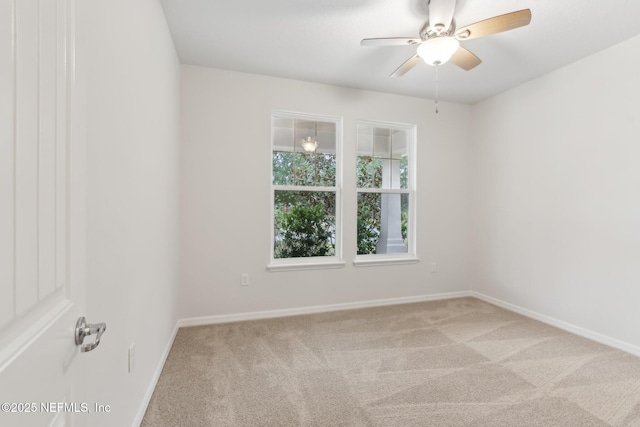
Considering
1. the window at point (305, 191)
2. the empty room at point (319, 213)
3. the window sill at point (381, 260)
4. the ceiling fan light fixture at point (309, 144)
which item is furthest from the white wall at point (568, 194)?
the ceiling fan light fixture at point (309, 144)

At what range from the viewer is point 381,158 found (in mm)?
3760

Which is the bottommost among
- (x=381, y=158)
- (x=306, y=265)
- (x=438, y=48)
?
(x=306, y=265)

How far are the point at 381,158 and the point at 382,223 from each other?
2.71ft

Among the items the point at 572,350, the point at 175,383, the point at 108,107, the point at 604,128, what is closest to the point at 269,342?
the point at 175,383

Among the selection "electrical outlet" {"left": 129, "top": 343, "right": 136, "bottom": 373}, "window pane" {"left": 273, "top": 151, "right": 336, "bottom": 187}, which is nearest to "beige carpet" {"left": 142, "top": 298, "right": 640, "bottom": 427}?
"electrical outlet" {"left": 129, "top": 343, "right": 136, "bottom": 373}

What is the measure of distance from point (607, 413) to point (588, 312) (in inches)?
52.7

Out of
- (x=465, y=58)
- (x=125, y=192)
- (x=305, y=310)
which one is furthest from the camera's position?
(x=305, y=310)

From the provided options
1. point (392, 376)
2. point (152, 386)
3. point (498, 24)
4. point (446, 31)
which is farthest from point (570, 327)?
point (152, 386)

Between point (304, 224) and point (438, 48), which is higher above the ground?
point (438, 48)

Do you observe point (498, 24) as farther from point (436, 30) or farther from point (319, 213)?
point (319, 213)

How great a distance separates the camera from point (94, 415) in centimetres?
106

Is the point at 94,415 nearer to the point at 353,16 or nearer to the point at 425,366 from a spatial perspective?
the point at 425,366

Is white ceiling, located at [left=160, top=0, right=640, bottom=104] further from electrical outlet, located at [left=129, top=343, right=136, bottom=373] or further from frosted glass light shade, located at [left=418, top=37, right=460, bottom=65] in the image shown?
electrical outlet, located at [left=129, top=343, right=136, bottom=373]

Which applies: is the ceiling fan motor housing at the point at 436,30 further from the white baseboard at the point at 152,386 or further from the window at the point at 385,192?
the white baseboard at the point at 152,386
